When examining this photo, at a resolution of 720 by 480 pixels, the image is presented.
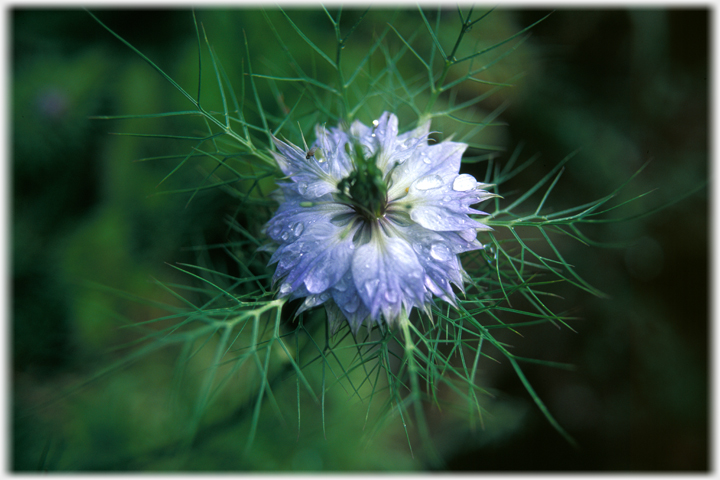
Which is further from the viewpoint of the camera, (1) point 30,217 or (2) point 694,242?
Answer: (2) point 694,242

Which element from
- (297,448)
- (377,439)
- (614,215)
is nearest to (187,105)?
(297,448)

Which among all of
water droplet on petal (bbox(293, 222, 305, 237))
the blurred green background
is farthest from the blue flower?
the blurred green background

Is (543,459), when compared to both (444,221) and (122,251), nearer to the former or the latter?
(444,221)

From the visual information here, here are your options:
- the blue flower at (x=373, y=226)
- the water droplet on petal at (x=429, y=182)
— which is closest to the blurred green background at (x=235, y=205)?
the blue flower at (x=373, y=226)

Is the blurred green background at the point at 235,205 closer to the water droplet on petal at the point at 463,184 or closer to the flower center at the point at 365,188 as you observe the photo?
the flower center at the point at 365,188

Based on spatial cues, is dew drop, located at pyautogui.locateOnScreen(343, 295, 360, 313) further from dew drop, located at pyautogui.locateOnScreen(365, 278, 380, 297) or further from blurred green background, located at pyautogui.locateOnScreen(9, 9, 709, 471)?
blurred green background, located at pyautogui.locateOnScreen(9, 9, 709, 471)

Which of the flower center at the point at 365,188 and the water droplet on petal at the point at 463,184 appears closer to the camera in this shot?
the flower center at the point at 365,188

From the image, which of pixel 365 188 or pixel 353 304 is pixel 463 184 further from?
pixel 353 304
